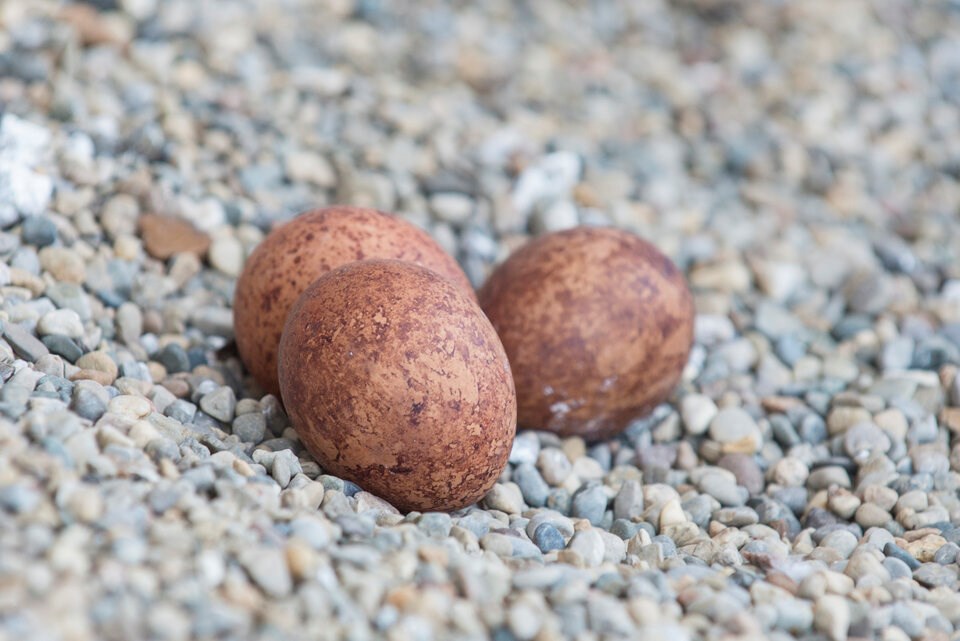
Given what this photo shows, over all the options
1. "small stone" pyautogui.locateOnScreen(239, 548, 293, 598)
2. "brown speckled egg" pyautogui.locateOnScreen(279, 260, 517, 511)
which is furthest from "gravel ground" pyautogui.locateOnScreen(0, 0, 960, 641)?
"brown speckled egg" pyautogui.locateOnScreen(279, 260, 517, 511)

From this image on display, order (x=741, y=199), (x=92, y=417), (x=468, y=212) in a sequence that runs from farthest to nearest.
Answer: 1. (x=741, y=199)
2. (x=468, y=212)
3. (x=92, y=417)

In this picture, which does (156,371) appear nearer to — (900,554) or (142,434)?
(142,434)

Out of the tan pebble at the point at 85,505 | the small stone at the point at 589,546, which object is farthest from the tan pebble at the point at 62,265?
the small stone at the point at 589,546

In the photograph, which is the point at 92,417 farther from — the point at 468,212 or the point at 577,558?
the point at 468,212

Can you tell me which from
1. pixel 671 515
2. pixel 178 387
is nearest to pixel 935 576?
pixel 671 515

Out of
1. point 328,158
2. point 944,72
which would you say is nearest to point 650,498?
point 328,158

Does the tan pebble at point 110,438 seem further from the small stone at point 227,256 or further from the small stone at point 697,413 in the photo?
the small stone at point 697,413

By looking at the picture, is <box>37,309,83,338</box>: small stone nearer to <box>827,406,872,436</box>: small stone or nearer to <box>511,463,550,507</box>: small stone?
<box>511,463,550,507</box>: small stone
